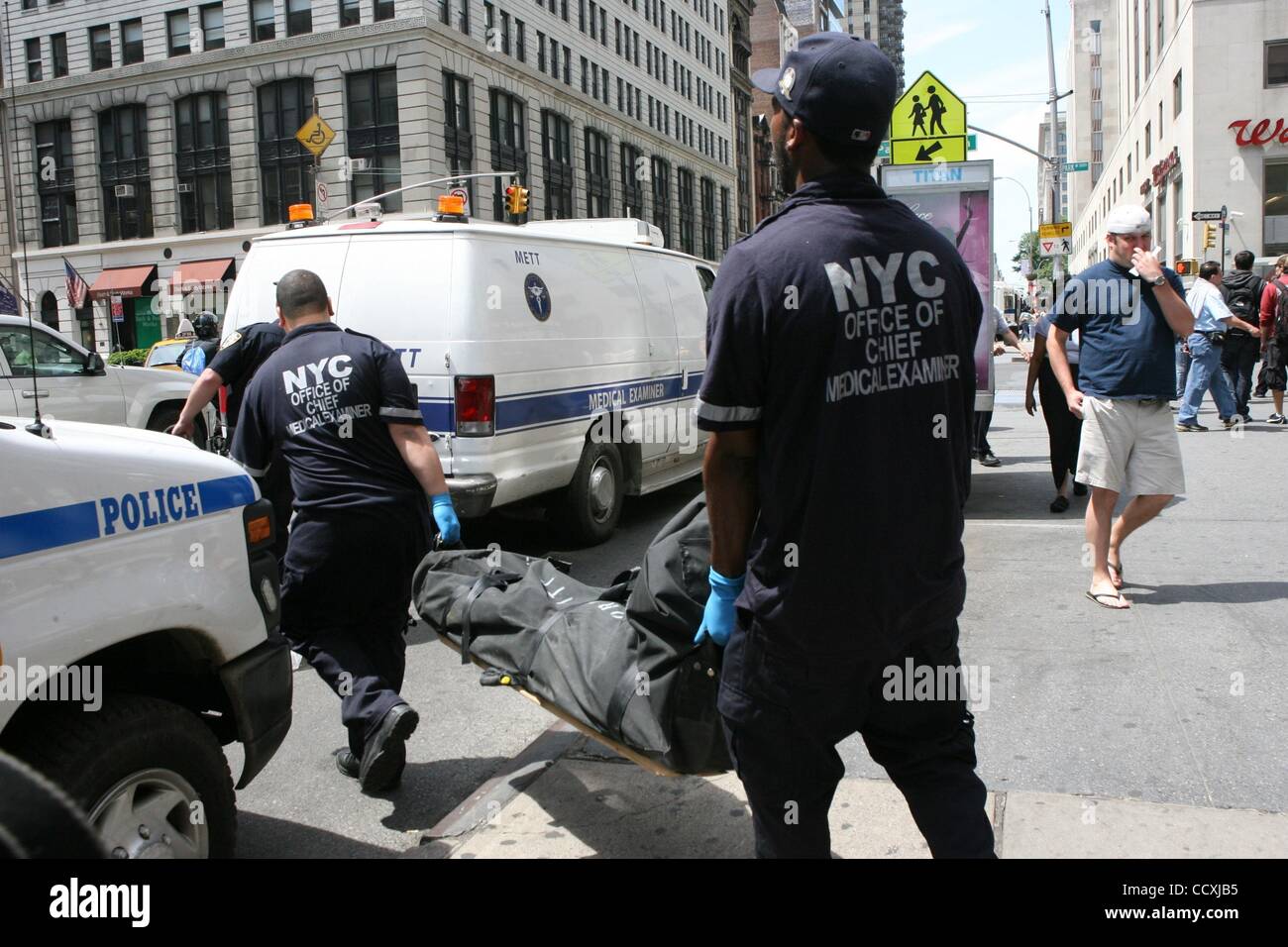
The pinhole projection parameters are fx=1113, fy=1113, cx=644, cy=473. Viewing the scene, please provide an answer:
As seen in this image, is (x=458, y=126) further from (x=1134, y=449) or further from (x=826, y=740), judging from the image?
(x=826, y=740)

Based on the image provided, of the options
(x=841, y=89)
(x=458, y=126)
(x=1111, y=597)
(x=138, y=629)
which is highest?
(x=458, y=126)

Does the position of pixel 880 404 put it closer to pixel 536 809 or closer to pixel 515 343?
pixel 536 809

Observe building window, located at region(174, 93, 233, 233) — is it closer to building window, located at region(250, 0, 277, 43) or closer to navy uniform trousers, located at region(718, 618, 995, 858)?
building window, located at region(250, 0, 277, 43)

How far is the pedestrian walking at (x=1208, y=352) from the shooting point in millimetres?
12992

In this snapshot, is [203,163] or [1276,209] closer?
[1276,209]

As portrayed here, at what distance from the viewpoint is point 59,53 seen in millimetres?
46562

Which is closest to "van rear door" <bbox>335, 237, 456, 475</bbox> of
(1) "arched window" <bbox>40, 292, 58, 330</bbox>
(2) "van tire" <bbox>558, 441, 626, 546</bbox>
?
(2) "van tire" <bbox>558, 441, 626, 546</bbox>

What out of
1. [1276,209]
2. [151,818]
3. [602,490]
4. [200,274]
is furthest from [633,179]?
[151,818]

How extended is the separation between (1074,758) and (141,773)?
3099mm

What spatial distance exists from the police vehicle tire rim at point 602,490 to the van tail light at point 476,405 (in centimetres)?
137

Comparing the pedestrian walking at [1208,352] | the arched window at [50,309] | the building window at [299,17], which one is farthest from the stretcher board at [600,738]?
the arched window at [50,309]

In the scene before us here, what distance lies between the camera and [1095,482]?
589 cm

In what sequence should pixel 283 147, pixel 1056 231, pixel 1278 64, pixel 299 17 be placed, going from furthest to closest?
1. pixel 283 147
2. pixel 299 17
3. pixel 1278 64
4. pixel 1056 231
